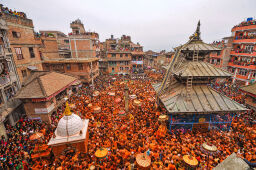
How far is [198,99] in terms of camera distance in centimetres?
1577

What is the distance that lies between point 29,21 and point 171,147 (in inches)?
1415

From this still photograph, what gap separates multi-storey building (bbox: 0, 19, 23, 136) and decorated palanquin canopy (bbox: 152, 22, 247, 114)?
22674 millimetres

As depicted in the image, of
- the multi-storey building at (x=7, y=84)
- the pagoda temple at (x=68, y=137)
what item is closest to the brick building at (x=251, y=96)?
the pagoda temple at (x=68, y=137)

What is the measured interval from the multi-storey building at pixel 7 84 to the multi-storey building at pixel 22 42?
5.32 feet

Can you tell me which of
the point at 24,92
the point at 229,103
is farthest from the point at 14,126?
the point at 229,103

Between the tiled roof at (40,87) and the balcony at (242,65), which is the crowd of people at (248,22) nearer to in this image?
the balcony at (242,65)

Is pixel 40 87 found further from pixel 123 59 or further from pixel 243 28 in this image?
pixel 243 28

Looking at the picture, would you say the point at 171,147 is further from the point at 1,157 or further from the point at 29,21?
the point at 29,21

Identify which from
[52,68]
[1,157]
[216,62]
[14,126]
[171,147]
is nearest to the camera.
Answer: [1,157]

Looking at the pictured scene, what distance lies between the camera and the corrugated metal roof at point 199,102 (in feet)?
48.4

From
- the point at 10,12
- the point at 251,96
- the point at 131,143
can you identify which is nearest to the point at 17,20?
the point at 10,12

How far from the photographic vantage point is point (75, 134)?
14523mm

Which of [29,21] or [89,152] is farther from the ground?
[29,21]

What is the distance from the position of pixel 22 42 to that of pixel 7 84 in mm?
9877
